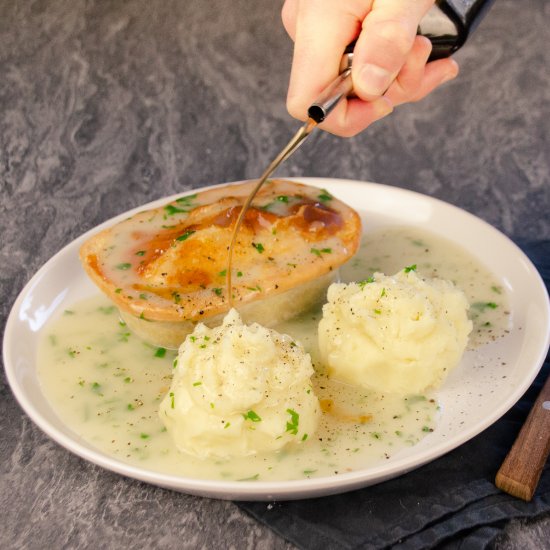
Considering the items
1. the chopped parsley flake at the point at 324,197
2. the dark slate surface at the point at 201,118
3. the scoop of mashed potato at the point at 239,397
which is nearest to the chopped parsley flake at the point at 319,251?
the chopped parsley flake at the point at 324,197

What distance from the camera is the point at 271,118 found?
654 centimetres

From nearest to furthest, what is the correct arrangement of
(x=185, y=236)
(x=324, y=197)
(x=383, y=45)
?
(x=383, y=45) < (x=185, y=236) < (x=324, y=197)

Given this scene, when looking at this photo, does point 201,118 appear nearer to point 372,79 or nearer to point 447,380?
point 372,79

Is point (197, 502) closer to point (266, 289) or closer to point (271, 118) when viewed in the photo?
point (266, 289)

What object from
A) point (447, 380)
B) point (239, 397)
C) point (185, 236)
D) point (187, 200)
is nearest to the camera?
point (239, 397)

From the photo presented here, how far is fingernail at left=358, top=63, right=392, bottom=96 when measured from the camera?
3609 millimetres

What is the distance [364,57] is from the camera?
3607 millimetres

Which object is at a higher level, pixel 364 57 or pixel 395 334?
pixel 364 57

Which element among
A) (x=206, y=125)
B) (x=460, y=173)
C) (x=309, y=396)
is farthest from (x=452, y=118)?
(x=309, y=396)

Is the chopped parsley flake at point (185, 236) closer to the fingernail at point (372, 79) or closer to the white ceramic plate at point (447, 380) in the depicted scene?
the white ceramic plate at point (447, 380)

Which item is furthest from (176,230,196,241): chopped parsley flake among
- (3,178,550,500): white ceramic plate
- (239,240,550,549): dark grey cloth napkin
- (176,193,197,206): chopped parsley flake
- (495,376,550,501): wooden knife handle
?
(495,376,550,501): wooden knife handle

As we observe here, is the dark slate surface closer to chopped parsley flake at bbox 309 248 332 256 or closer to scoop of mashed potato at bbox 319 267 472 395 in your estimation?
chopped parsley flake at bbox 309 248 332 256

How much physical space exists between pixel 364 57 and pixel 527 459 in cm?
172

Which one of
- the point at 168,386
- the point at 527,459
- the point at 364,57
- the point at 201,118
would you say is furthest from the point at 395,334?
the point at 201,118
